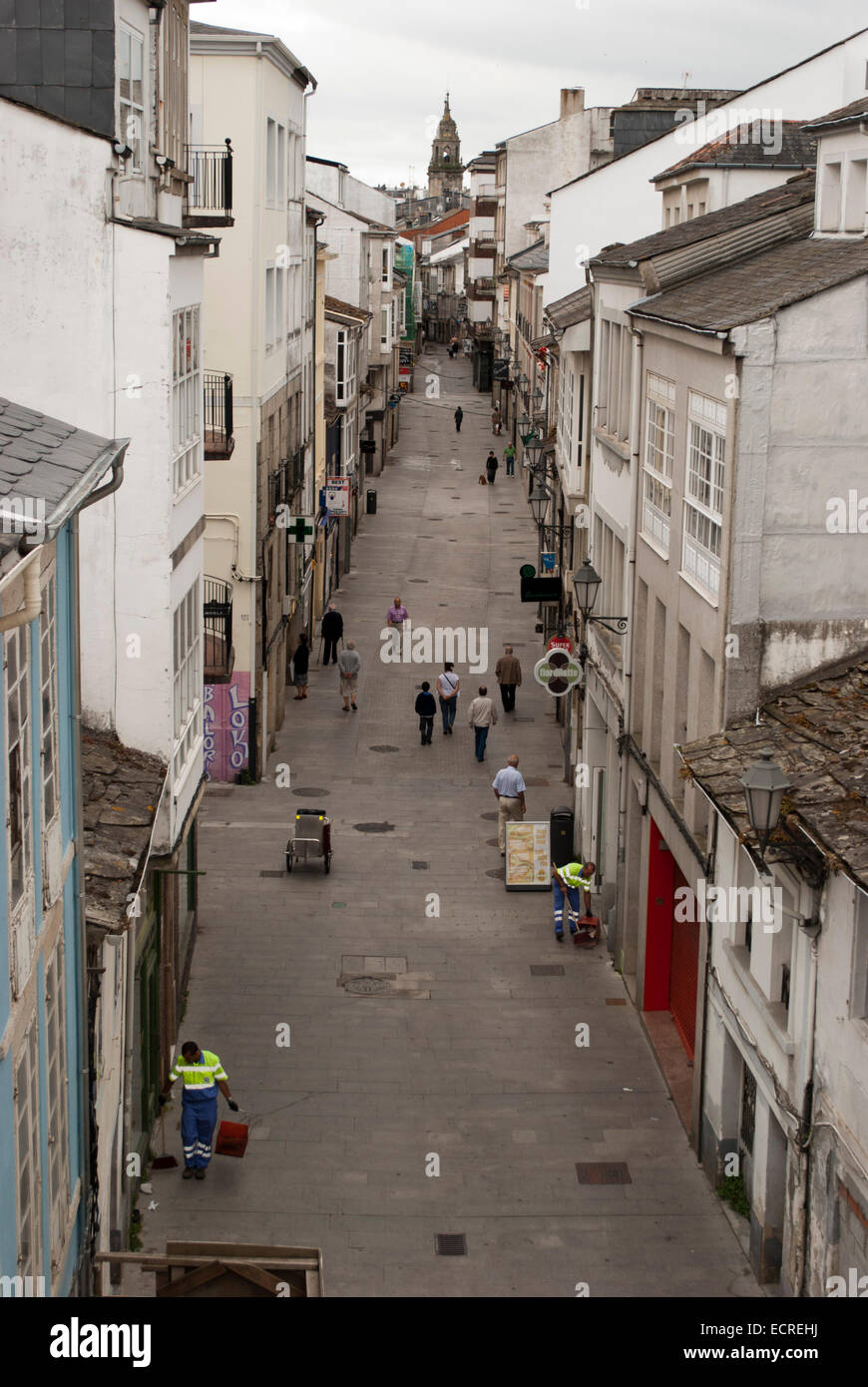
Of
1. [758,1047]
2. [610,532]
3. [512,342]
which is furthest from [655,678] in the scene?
[512,342]

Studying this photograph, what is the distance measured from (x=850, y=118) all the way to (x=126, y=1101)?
442 inches

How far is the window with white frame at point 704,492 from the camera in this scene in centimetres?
1541

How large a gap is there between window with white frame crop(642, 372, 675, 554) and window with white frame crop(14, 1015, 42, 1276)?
441 inches

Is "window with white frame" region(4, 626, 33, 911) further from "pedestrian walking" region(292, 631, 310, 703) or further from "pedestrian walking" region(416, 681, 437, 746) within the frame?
"pedestrian walking" region(292, 631, 310, 703)

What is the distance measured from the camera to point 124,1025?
14727mm

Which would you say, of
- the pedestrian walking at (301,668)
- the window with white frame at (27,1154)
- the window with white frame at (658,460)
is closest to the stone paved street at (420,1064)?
the pedestrian walking at (301,668)

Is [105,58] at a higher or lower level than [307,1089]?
higher

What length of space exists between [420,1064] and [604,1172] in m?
3.11

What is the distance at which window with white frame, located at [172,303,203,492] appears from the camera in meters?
16.1

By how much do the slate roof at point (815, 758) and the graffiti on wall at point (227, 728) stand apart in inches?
619

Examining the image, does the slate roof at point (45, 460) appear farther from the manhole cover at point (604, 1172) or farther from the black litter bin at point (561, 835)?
the black litter bin at point (561, 835)

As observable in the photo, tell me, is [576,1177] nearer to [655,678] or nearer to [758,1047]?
[758,1047]

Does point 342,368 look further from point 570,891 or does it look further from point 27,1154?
point 27,1154

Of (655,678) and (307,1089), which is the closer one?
(307,1089)
